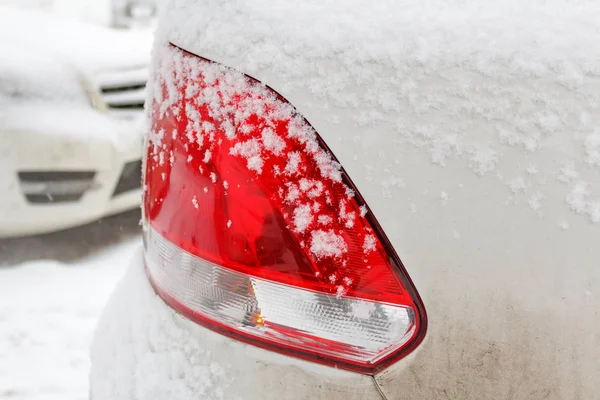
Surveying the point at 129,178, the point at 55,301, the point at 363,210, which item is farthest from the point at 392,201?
the point at 129,178

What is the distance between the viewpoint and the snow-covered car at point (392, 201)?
2.76 feet

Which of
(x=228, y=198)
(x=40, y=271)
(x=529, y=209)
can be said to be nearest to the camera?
(x=529, y=209)

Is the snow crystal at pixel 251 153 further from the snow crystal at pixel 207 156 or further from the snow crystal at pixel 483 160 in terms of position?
the snow crystal at pixel 483 160

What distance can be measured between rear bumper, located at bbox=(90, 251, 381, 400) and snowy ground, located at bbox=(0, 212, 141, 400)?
133cm

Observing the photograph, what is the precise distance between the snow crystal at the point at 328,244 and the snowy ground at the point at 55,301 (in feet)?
5.88

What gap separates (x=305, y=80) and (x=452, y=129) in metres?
0.24

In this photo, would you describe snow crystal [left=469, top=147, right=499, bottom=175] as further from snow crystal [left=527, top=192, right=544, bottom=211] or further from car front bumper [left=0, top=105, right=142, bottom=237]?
car front bumper [left=0, top=105, right=142, bottom=237]

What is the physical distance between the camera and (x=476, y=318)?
852 mm

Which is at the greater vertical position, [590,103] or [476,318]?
[590,103]

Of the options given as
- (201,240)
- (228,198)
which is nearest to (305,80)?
(228,198)

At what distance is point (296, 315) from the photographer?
939 millimetres

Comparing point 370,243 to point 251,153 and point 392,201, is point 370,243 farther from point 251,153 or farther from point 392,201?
point 251,153

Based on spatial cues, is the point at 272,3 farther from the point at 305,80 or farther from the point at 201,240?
the point at 201,240

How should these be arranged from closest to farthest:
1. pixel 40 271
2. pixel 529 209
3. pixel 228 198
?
pixel 529 209 < pixel 228 198 < pixel 40 271
